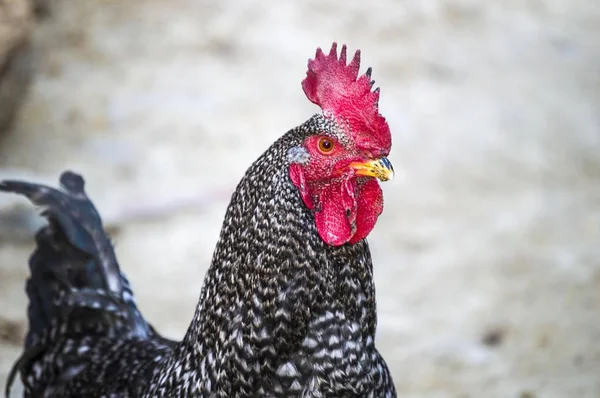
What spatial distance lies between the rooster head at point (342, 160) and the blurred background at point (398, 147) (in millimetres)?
3035

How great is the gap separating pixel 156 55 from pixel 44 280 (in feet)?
18.6

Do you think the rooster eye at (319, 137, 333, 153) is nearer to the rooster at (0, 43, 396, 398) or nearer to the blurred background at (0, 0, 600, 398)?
the rooster at (0, 43, 396, 398)

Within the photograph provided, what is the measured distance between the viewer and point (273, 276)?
129 inches

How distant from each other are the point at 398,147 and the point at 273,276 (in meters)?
5.60

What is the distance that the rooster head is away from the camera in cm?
327

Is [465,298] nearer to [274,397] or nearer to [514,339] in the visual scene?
[514,339]

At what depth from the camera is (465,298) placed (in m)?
7.00

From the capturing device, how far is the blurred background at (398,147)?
6617mm

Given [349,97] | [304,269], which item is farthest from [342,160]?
[304,269]

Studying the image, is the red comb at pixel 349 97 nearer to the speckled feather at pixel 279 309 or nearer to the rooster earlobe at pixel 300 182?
the speckled feather at pixel 279 309

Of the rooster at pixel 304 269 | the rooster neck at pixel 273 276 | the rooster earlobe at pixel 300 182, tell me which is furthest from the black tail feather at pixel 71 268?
the rooster earlobe at pixel 300 182

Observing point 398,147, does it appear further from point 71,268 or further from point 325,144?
point 325,144

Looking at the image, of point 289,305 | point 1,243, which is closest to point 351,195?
point 289,305

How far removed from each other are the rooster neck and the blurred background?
9.45 ft
